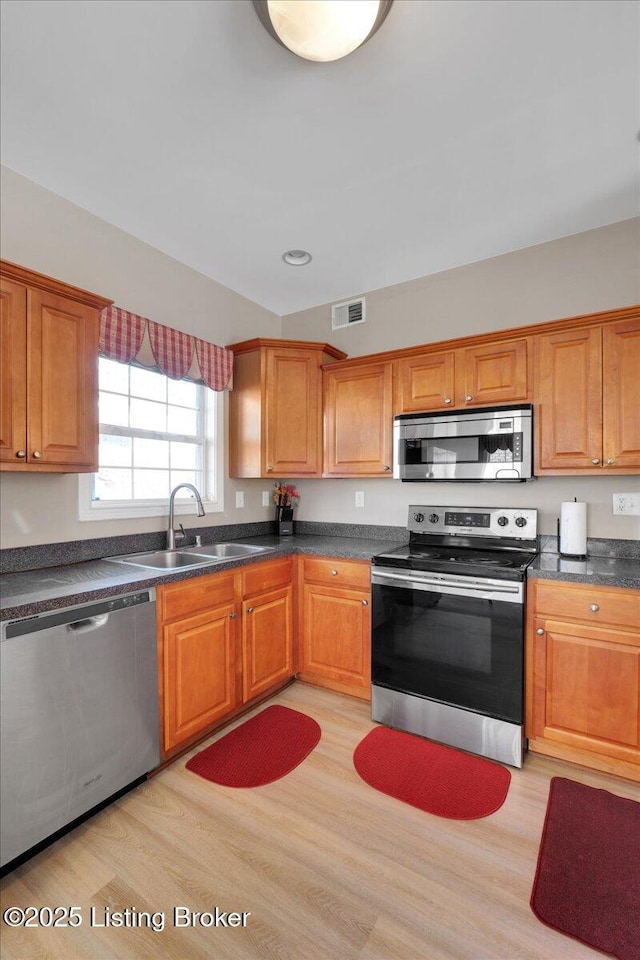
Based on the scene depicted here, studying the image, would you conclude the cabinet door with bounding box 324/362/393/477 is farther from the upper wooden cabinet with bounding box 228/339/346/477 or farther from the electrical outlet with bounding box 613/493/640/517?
the electrical outlet with bounding box 613/493/640/517

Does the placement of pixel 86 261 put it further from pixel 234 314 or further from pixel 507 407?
pixel 507 407

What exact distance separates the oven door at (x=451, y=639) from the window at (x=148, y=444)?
1426 millimetres

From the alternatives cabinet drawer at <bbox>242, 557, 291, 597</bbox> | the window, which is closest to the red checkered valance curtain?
the window

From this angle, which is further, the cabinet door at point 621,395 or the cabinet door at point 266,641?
the cabinet door at point 266,641

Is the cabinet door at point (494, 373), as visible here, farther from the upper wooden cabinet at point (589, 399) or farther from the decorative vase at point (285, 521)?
the decorative vase at point (285, 521)

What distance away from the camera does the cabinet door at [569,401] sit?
230 centimetres

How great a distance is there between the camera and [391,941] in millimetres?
1340

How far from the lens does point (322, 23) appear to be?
135 cm

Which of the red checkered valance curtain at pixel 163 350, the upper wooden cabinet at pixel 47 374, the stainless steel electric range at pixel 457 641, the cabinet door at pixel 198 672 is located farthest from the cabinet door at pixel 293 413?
the upper wooden cabinet at pixel 47 374

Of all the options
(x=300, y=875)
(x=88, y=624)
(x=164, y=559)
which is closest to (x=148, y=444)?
(x=164, y=559)

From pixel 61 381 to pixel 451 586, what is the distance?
206cm

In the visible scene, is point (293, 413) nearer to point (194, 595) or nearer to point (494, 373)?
point (494, 373)

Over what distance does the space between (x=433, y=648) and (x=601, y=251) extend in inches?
94.8

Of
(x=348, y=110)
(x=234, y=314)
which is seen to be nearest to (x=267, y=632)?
(x=234, y=314)
